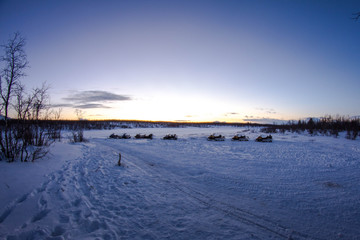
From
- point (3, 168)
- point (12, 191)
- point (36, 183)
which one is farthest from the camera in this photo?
point (3, 168)

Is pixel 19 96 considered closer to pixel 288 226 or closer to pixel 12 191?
pixel 12 191

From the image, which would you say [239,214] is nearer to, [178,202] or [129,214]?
[178,202]

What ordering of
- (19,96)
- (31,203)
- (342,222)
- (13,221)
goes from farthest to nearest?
(19,96), (31,203), (342,222), (13,221)

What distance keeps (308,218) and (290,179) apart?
9.01 feet

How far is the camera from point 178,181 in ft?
18.5

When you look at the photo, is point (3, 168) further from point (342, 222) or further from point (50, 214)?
point (342, 222)

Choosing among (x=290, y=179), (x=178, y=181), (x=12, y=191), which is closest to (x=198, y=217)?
(x=178, y=181)

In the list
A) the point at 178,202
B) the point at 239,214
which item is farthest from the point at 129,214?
the point at 239,214

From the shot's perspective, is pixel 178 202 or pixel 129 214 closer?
pixel 129 214

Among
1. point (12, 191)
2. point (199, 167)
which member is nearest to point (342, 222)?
point (199, 167)

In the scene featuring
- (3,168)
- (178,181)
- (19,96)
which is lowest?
(178,181)

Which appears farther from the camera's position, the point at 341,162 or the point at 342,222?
the point at 341,162

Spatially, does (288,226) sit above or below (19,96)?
below

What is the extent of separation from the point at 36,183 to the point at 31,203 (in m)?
1.51
